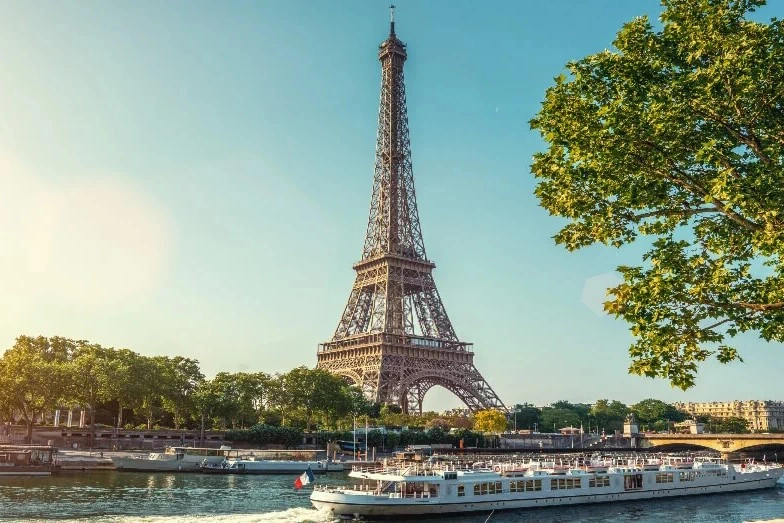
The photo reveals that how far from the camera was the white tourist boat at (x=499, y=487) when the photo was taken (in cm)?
4453

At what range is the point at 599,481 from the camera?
55.2 metres

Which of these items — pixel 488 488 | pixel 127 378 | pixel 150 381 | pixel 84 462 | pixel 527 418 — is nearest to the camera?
pixel 488 488

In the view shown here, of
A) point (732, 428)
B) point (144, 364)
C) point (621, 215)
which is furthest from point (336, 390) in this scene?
point (732, 428)

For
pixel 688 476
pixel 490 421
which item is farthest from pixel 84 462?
pixel 490 421

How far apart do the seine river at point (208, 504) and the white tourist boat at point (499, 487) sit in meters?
1.24

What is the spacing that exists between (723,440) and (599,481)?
63936 mm

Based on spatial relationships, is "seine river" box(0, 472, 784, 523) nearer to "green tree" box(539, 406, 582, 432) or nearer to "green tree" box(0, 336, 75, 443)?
"green tree" box(0, 336, 75, 443)

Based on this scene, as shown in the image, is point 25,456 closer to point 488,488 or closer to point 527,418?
point 488,488

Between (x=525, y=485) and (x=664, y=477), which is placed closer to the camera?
(x=525, y=485)

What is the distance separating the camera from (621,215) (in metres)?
19.1

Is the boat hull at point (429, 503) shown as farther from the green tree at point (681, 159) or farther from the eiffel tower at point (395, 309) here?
the eiffel tower at point (395, 309)

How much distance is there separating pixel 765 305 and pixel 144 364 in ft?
277

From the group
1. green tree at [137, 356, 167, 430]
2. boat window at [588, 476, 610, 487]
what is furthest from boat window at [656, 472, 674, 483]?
green tree at [137, 356, 167, 430]

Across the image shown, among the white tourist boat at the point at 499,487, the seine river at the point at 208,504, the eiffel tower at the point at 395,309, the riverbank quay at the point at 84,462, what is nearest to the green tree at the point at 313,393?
the eiffel tower at the point at 395,309
